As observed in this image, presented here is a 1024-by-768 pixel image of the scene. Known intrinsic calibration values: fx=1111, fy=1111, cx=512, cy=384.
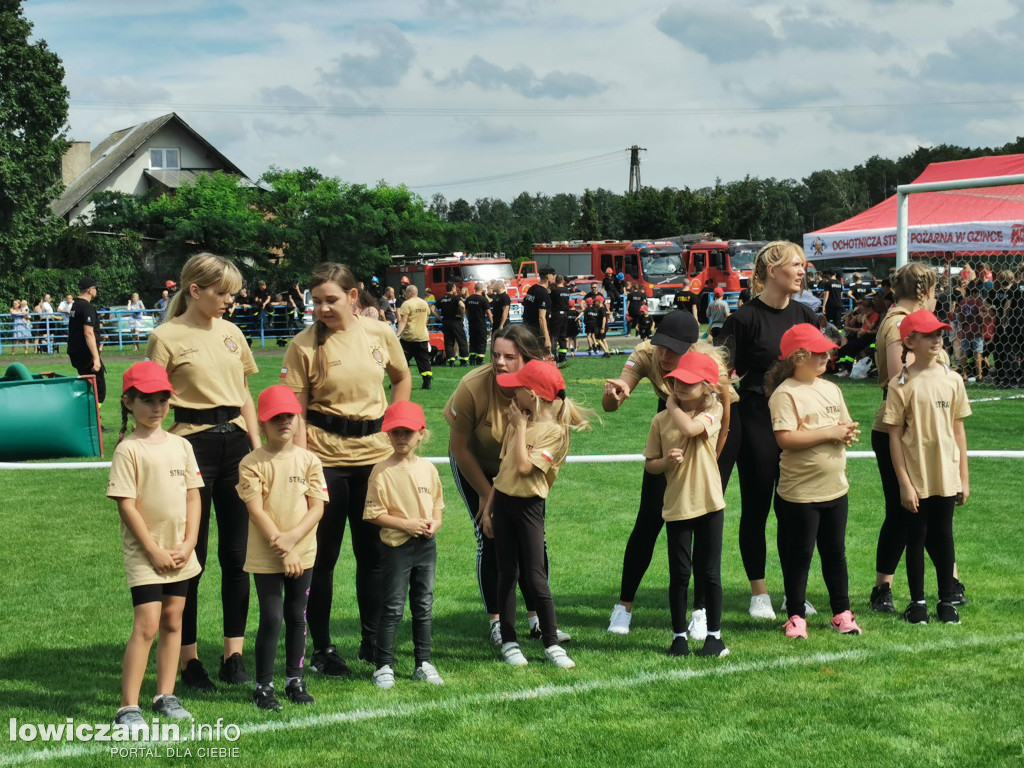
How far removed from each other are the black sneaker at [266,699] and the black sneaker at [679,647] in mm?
1881

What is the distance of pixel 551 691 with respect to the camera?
15.9 feet

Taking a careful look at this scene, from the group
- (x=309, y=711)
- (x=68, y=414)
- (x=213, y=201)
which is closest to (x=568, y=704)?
(x=309, y=711)

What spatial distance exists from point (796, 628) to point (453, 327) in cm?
1848

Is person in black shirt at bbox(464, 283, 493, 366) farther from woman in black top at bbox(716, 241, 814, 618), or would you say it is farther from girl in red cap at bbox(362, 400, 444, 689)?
girl in red cap at bbox(362, 400, 444, 689)

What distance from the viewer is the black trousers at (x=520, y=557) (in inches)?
208

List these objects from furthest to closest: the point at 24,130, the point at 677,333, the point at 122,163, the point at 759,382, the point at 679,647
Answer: the point at 122,163 → the point at 24,130 → the point at 759,382 → the point at 677,333 → the point at 679,647

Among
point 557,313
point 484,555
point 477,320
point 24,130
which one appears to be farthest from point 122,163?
point 484,555

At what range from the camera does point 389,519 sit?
4957 mm

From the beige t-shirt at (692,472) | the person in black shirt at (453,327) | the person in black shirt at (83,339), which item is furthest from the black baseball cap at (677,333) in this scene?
the person in black shirt at (453,327)

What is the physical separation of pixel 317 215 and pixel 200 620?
4434 cm

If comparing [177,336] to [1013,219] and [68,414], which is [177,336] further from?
[1013,219]

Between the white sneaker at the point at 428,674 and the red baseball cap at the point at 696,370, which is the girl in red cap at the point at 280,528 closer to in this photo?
the white sneaker at the point at 428,674

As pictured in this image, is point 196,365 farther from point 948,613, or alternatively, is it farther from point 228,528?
point 948,613

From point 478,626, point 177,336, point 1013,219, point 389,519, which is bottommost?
point 478,626
